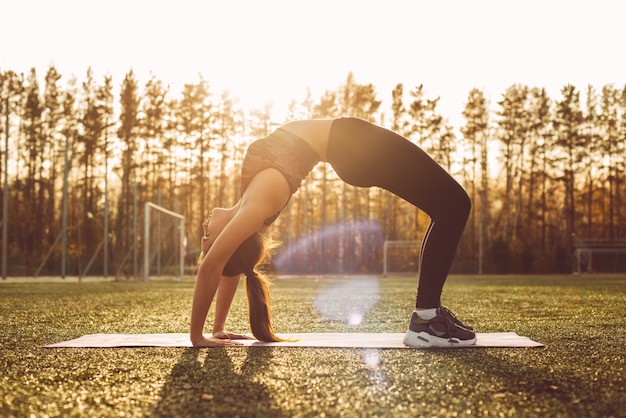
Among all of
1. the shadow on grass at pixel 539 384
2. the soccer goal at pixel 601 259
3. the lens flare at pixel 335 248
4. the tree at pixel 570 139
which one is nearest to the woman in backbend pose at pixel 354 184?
the shadow on grass at pixel 539 384

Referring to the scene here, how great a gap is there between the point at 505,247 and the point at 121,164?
60.0ft

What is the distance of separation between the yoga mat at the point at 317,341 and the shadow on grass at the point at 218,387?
0.32 metres

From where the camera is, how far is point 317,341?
304cm

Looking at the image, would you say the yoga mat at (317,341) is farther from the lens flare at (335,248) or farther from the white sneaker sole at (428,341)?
the lens flare at (335,248)

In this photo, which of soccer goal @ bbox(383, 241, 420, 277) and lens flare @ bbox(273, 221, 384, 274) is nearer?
soccer goal @ bbox(383, 241, 420, 277)

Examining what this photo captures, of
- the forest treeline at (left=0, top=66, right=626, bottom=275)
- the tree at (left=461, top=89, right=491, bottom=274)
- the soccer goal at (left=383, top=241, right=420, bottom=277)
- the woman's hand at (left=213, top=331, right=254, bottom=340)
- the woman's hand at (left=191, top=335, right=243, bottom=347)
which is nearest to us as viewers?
the woman's hand at (left=191, top=335, right=243, bottom=347)

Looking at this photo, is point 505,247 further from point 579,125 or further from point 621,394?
point 621,394

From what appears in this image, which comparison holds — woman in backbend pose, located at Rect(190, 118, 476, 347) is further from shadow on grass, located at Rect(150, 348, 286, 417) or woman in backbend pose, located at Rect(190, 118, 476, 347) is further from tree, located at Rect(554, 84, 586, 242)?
tree, located at Rect(554, 84, 586, 242)

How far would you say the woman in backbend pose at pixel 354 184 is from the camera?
2.78 metres

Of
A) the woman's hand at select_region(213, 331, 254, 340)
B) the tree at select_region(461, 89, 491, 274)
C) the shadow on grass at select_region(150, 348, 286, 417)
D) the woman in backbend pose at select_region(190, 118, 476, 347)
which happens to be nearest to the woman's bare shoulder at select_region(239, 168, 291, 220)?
the woman in backbend pose at select_region(190, 118, 476, 347)

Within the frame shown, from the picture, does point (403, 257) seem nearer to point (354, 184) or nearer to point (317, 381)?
point (354, 184)

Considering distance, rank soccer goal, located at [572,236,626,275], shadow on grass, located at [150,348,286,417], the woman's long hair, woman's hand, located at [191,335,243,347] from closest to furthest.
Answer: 1. shadow on grass, located at [150,348,286,417]
2. woman's hand, located at [191,335,243,347]
3. the woman's long hair
4. soccer goal, located at [572,236,626,275]

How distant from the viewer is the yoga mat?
2865 mm

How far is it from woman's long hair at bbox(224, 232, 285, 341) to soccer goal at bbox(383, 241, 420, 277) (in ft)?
75.5
